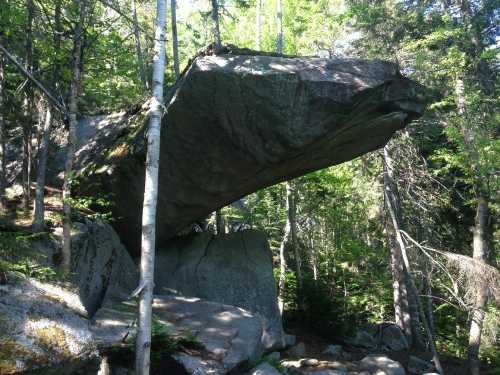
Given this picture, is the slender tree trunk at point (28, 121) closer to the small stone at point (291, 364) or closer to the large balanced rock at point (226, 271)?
the large balanced rock at point (226, 271)

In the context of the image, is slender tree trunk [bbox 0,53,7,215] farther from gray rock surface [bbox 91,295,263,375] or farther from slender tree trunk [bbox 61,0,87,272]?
gray rock surface [bbox 91,295,263,375]

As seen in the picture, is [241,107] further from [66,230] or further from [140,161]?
[66,230]

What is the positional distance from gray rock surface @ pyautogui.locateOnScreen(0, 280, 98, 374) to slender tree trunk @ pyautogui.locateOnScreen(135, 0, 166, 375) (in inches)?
54.3

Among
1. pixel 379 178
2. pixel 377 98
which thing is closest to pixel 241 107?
pixel 377 98

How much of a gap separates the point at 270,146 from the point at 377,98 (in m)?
2.22

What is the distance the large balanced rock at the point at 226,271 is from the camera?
37.2ft

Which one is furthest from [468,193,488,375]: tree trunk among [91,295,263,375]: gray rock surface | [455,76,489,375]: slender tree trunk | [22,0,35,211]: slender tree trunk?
[22,0,35,211]: slender tree trunk

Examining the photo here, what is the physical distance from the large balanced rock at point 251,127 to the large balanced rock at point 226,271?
68.6 inches

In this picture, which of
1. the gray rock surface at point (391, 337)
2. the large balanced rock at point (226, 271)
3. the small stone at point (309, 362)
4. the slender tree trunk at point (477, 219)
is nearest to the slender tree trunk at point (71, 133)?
the large balanced rock at point (226, 271)

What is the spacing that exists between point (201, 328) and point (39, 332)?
14.9ft

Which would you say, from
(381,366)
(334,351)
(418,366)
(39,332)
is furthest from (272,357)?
(39,332)

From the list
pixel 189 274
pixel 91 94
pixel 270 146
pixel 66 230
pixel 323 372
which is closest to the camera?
pixel 66 230

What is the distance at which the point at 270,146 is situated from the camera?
8.76 metres

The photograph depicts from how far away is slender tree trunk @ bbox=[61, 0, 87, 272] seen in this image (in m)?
7.13
